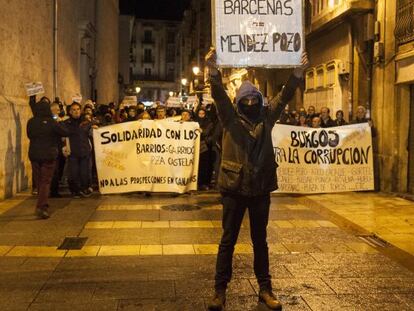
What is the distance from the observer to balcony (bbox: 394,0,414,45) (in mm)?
11445

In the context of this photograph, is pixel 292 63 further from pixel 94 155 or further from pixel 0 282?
pixel 94 155

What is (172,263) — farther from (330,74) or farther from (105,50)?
(105,50)

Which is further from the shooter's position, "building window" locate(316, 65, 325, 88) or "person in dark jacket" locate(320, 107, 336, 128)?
"building window" locate(316, 65, 325, 88)

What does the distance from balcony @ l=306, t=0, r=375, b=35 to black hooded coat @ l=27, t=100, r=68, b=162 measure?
7152 mm

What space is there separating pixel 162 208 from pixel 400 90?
5381 millimetres

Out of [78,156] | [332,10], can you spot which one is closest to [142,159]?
[78,156]

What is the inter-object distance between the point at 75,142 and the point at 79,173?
60cm

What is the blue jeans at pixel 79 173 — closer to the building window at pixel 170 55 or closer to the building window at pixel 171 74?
the building window at pixel 171 74

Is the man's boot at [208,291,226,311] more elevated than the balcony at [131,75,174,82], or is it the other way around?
the balcony at [131,75,174,82]

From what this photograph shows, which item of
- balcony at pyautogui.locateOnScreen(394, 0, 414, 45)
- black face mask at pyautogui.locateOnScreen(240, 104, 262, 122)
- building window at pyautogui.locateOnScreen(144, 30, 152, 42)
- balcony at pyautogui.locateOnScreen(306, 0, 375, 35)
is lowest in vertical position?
black face mask at pyautogui.locateOnScreen(240, 104, 262, 122)

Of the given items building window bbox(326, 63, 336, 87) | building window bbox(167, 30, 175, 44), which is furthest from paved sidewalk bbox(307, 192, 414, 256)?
building window bbox(167, 30, 175, 44)

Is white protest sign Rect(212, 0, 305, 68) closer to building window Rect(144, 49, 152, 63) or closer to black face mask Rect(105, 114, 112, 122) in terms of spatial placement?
black face mask Rect(105, 114, 112, 122)

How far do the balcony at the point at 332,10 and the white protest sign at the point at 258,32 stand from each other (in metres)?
5.54

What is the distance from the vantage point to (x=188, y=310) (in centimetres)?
512
